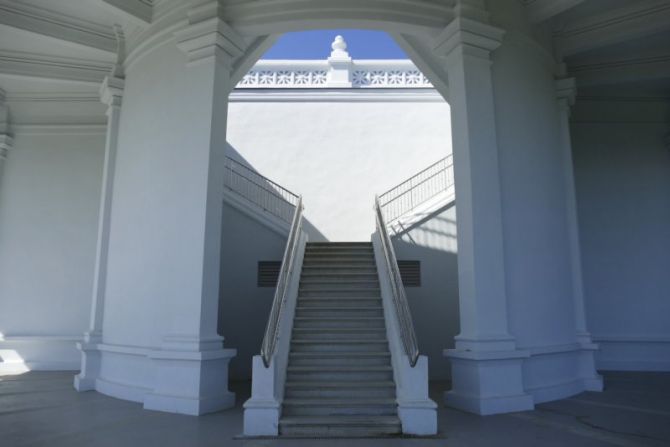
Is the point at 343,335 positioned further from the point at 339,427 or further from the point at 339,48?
the point at 339,48

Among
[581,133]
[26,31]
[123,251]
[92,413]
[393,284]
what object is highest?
[26,31]

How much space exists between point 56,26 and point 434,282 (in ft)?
28.9

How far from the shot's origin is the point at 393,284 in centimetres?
735

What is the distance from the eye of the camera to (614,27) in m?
8.72

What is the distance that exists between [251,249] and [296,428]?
5680 millimetres

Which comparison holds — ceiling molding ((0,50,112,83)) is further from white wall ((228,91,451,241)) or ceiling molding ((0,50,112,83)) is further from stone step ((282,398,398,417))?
stone step ((282,398,398,417))

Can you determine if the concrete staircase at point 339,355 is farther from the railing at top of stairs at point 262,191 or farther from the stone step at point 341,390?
the railing at top of stairs at point 262,191

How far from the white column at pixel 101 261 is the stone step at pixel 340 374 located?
12.5 ft

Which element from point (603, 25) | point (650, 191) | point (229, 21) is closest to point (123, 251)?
point (229, 21)

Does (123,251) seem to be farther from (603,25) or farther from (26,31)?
(603,25)

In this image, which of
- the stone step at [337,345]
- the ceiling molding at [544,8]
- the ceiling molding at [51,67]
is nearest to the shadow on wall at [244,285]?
the stone step at [337,345]

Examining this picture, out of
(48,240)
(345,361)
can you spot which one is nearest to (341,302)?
(345,361)

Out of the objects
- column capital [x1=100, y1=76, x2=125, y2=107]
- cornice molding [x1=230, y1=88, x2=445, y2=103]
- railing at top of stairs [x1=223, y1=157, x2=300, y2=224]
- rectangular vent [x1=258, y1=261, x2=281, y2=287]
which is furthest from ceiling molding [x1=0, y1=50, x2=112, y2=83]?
rectangular vent [x1=258, y1=261, x2=281, y2=287]

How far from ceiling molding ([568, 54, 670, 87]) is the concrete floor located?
614 centimetres
